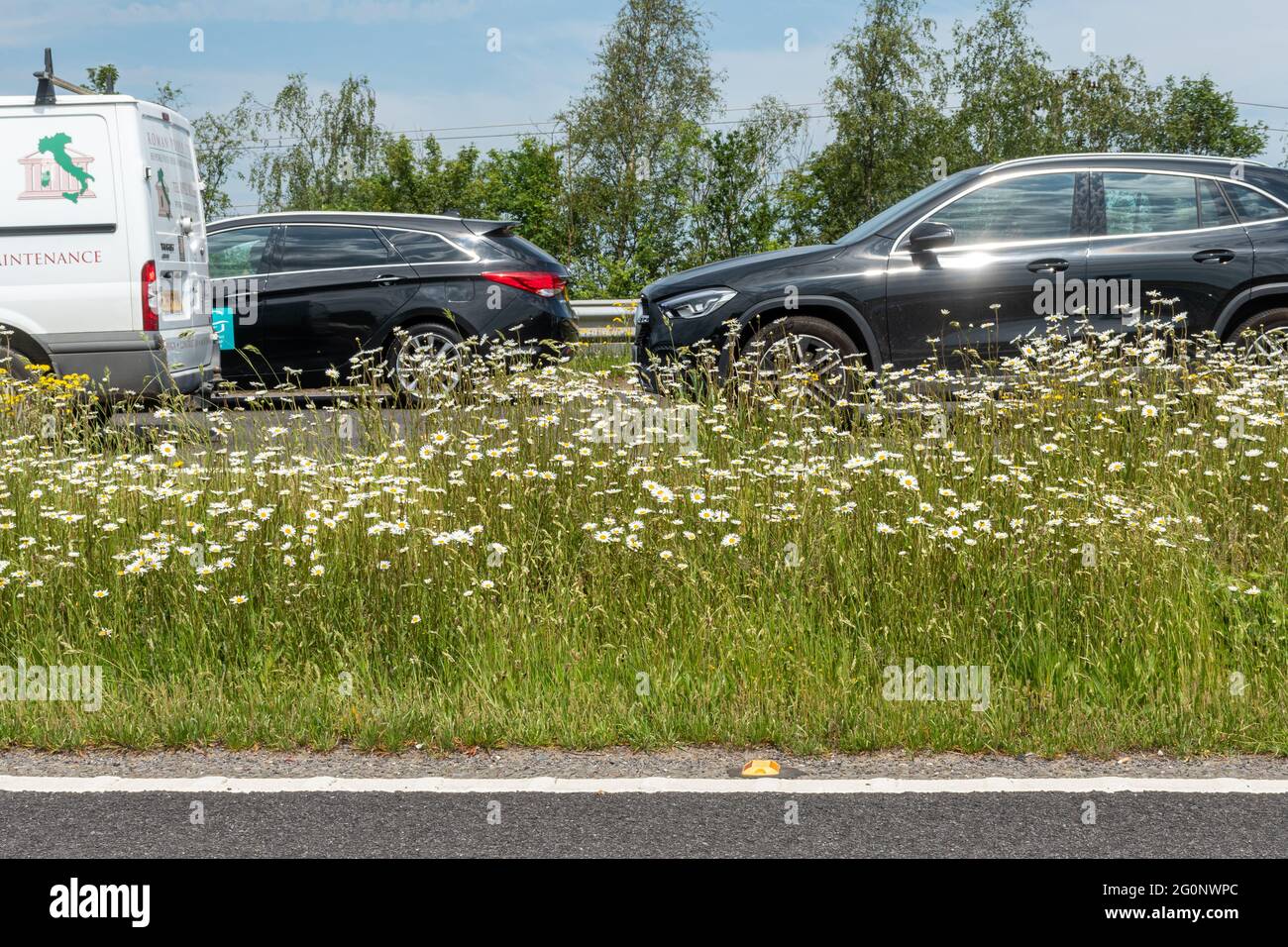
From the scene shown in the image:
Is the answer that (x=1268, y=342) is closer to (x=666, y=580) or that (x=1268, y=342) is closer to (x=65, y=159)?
(x=666, y=580)

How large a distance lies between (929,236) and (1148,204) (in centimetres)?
185

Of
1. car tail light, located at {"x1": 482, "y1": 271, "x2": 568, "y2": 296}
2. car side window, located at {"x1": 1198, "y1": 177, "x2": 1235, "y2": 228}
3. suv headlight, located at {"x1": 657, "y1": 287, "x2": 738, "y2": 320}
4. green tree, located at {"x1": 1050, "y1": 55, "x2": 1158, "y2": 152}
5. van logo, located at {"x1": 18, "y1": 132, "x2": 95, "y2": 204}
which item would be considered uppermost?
green tree, located at {"x1": 1050, "y1": 55, "x2": 1158, "y2": 152}

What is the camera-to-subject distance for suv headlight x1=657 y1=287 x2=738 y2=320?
31.6 feet

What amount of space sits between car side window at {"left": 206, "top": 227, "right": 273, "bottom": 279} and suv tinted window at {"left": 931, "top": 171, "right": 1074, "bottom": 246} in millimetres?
6681

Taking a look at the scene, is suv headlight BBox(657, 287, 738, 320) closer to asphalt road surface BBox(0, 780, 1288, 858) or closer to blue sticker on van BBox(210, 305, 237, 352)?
blue sticker on van BBox(210, 305, 237, 352)

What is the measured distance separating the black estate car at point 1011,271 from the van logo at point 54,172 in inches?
174

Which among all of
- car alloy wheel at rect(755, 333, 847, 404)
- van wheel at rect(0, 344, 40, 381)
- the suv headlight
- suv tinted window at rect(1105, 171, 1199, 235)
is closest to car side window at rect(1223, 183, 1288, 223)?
suv tinted window at rect(1105, 171, 1199, 235)

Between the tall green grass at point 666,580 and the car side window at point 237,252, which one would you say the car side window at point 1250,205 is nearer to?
the tall green grass at point 666,580

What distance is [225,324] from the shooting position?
40.1ft

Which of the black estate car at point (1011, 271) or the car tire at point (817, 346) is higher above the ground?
the black estate car at point (1011, 271)

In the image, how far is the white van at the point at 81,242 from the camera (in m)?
9.34

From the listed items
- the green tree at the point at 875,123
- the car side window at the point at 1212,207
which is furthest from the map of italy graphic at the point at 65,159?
the green tree at the point at 875,123

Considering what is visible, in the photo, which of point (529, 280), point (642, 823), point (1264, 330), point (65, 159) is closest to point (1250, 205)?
point (1264, 330)
